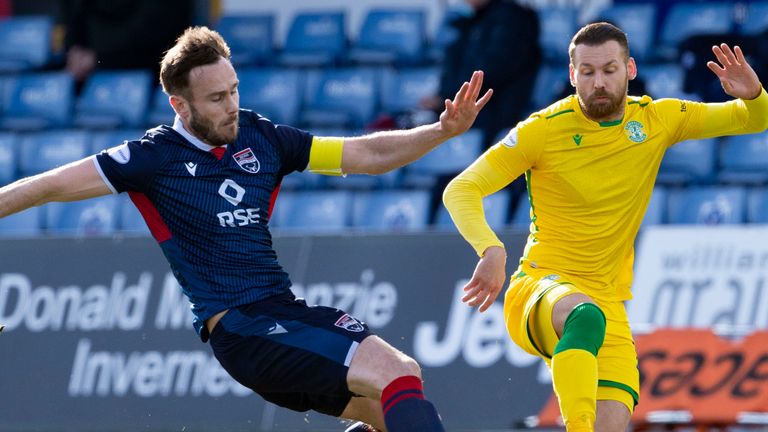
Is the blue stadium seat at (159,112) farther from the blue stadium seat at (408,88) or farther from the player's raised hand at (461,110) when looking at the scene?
the player's raised hand at (461,110)

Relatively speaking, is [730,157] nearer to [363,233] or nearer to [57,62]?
[363,233]

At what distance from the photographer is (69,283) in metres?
11.7

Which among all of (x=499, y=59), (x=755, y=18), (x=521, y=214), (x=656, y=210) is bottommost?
(x=521, y=214)

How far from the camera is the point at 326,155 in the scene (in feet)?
22.3

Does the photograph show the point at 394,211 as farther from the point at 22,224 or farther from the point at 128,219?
the point at 22,224

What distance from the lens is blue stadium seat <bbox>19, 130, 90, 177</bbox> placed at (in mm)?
15297

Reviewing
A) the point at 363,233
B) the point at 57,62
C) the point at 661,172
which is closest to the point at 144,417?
the point at 363,233

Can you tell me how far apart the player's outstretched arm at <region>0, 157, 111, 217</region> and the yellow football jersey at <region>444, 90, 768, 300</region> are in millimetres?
1674

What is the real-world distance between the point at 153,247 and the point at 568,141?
205 inches

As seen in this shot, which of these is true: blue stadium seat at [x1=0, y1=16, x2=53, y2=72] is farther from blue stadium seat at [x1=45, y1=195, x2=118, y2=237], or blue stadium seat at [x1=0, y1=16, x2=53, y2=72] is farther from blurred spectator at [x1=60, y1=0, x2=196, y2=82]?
blue stadium seat at [x1=45, y1=195, x2=118, y2=237]

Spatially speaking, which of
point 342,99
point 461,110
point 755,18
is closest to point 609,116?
point 461,110

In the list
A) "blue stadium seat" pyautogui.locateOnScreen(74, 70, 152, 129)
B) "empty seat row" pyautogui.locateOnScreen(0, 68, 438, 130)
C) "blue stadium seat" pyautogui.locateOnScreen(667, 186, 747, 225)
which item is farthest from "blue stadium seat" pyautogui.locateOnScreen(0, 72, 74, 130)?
"blue stadium seat" pyautogui.locateOnScreen(667, 186, 747, 225)

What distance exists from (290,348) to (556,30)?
8597mm

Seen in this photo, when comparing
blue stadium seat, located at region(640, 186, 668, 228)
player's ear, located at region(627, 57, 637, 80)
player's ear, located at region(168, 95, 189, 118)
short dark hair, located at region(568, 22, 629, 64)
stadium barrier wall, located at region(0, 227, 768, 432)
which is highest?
short dark hair, located at region(568, 22, 629, 64)
